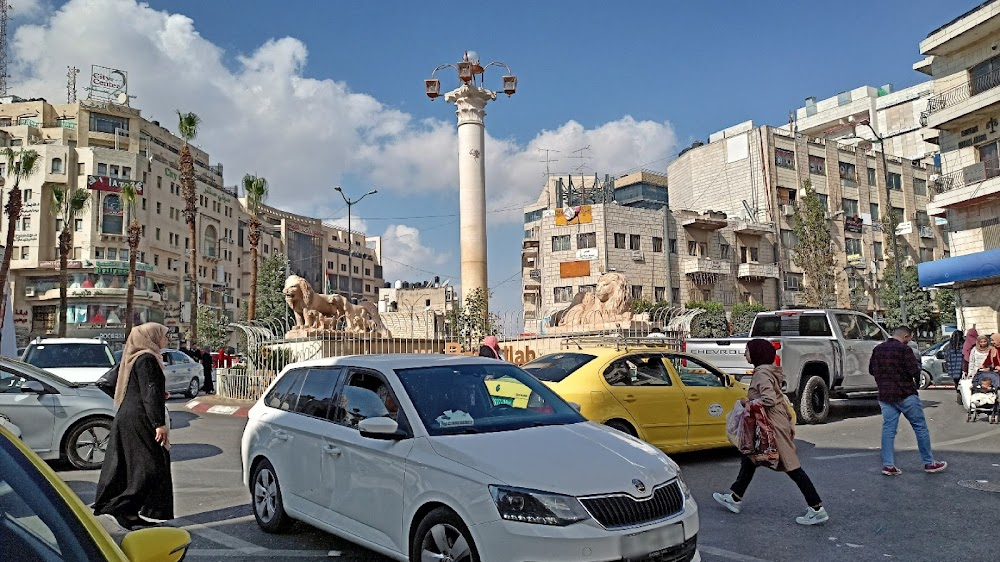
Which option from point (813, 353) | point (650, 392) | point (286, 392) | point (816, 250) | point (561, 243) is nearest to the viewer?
point (286, 392)

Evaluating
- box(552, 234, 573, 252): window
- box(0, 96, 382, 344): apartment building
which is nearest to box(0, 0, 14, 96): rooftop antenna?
box(0, 96, 382, 344): apartment building

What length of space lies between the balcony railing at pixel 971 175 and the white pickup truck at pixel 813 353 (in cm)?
1953

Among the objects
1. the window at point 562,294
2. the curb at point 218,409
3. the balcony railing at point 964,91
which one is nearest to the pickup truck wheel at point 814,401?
the curb at point 218,409

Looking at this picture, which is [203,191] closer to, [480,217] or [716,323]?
[716,323]

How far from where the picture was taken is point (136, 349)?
20.3 feet

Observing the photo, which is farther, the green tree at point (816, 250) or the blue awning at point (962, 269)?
the green tree at point (816, 250)

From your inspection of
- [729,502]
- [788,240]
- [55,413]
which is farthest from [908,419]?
[788,240]

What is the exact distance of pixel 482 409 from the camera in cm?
512

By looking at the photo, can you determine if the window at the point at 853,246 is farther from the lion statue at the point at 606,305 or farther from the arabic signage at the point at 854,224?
the lion statue at the point at 606,305

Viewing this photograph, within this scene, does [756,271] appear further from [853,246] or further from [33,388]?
[33,388]

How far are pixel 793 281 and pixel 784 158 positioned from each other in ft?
33.9

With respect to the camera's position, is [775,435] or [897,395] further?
[897,395]

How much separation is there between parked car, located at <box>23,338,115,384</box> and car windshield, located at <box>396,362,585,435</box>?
12.9 metres

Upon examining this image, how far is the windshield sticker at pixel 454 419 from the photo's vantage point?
15.8 ft
